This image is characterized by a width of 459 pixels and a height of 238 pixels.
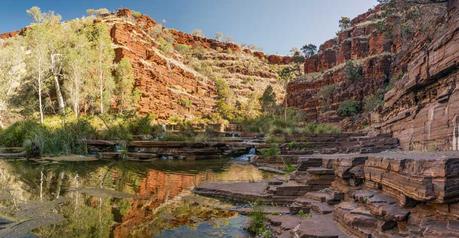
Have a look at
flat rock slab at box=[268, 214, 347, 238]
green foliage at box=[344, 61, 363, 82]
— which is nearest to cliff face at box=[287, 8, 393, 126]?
green foliage at box=[344, 61, 363, 82]

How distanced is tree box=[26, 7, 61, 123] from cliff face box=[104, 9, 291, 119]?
941 centimetres

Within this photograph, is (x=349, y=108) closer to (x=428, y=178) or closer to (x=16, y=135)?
(x=16, y=135)

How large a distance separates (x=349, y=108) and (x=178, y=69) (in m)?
24.8

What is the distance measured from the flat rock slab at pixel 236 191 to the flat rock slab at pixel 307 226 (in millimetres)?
2087

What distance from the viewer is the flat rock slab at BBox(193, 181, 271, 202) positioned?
30.1 ft

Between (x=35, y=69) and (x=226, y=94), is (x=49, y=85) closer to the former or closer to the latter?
(x=35, y=69)

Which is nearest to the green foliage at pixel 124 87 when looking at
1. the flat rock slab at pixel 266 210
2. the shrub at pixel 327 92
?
the shrub at pixel 327 92

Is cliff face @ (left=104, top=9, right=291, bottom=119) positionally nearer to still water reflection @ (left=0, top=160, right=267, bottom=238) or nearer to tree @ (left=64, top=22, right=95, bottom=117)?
tree @ (left=64, top=22, right=95, bottom=117)

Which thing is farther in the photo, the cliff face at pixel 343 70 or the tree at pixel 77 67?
the cliff face at pixel 343 70

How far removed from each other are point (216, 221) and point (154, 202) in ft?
7.35

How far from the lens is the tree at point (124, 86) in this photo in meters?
41.1

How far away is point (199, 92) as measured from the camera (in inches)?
2221

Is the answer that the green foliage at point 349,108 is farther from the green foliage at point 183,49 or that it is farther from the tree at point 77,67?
the green foliage at point 183,49

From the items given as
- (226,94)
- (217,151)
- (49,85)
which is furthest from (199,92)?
(217,151)
